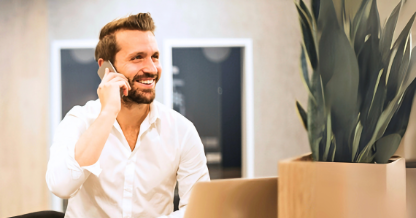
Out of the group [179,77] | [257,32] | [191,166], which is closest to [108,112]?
[191,166]

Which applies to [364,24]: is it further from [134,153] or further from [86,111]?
[86,111]

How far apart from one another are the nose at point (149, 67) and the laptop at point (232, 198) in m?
1.24

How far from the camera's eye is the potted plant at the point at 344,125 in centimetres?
26

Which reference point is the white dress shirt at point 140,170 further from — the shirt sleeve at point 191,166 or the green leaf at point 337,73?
the green leaf at point 337,73

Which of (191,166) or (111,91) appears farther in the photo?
(191,166)

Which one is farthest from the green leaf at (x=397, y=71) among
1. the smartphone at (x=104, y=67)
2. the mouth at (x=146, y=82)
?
the smartphone at (x=104, y=67)

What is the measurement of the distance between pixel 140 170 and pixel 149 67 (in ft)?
1.62

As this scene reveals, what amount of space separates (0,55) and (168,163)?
2686mm

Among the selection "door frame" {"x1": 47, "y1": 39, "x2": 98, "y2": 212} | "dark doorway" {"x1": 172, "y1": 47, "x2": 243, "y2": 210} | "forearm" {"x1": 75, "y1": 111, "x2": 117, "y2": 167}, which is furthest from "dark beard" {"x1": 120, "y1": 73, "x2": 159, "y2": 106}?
"door frame" {"x1": 47, "y1": 39, "x2": 98, "y2": 212}

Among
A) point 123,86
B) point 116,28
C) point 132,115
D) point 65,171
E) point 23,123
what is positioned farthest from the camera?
point 23,123

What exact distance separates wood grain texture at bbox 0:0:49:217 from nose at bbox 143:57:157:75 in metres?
2.07

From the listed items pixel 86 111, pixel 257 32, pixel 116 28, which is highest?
Answer: pixel 257 32

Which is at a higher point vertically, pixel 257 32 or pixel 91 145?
pixel 257 32

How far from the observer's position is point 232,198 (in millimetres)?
315
